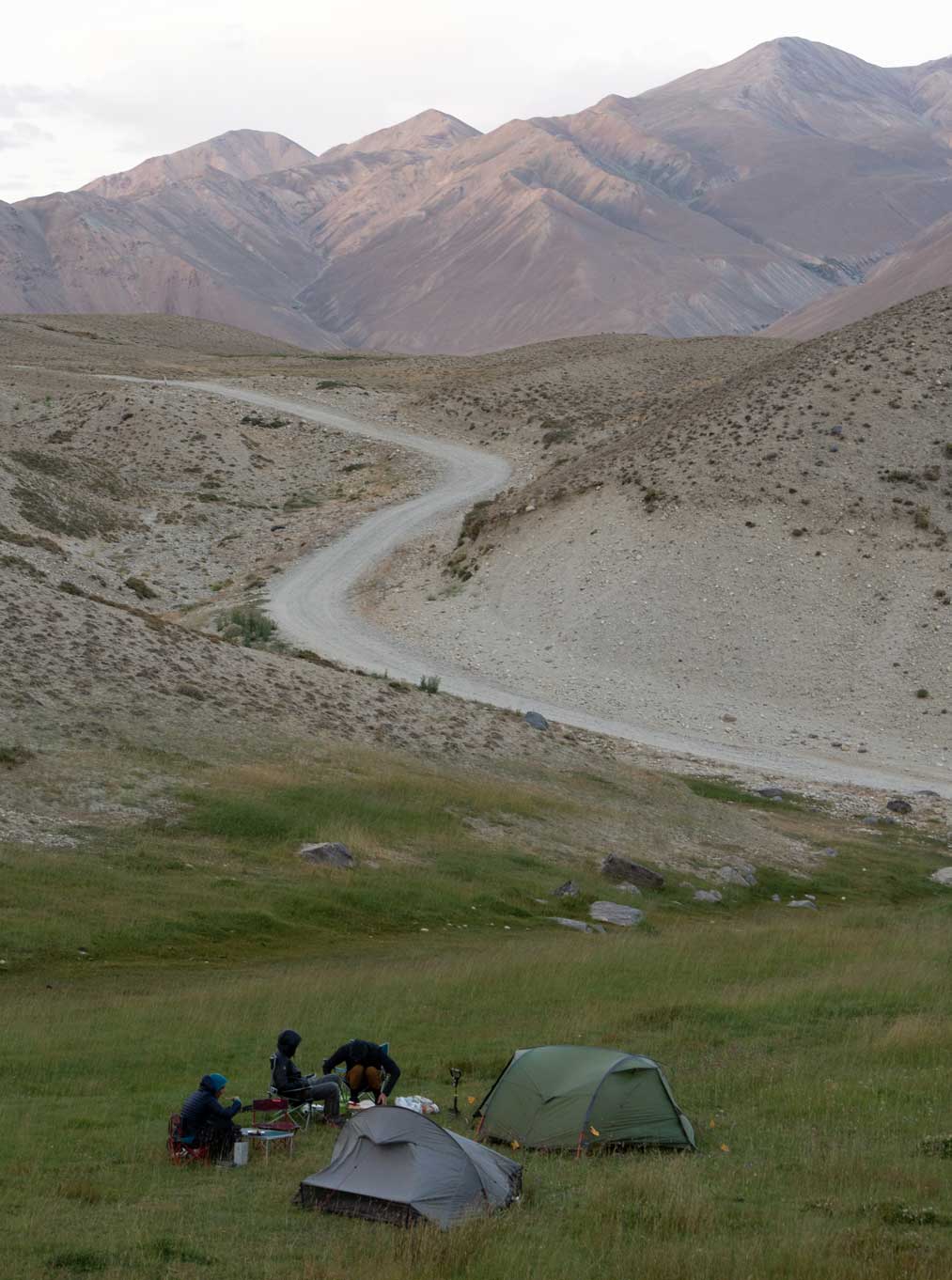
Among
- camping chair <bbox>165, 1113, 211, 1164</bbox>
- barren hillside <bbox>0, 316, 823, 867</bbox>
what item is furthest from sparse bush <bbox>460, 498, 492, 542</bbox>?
camping chair <bbox>165, 1113, 211, 1164</bbox>

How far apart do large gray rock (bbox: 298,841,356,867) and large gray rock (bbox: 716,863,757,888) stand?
10486 mm

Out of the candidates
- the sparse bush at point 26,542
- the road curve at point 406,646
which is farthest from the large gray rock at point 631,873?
the sparse bush at point 26,542

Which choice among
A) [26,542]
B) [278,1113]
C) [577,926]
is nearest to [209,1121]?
[278,1113]

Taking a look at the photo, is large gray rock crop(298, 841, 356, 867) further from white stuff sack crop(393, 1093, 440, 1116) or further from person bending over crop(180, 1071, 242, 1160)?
person bending over crop(180, 1071, 242, 1160)

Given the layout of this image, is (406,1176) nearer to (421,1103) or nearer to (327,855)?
(421,1103)

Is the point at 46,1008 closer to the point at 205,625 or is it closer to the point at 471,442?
the point at 205,625

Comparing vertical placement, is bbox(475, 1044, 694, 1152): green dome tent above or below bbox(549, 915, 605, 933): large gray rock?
above

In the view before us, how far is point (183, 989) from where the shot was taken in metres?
23.9

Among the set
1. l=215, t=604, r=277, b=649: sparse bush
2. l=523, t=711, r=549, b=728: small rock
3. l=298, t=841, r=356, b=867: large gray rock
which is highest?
l=215, t=604, r=277, b=649: sparse bush

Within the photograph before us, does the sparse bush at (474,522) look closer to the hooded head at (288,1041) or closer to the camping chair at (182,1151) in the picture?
the hooded head at (288,1041)

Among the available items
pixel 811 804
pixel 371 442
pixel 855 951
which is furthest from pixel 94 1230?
pixel 371 442

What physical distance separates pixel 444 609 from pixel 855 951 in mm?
42341

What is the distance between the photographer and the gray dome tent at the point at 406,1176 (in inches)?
527

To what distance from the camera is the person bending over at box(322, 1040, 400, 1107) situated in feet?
57.8
